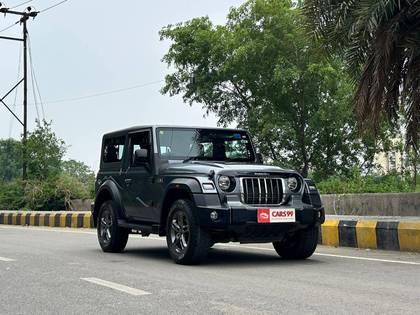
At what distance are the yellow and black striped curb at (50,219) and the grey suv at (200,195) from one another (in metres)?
9.18

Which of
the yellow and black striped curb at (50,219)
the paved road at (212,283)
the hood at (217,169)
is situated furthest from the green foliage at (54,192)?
the hood at (217,169)

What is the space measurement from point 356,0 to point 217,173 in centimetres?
495

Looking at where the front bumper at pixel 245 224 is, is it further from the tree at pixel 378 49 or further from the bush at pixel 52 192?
the bush at pixel 52 192

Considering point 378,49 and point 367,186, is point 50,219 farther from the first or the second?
point 378,49

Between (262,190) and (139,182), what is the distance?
2.14 metres

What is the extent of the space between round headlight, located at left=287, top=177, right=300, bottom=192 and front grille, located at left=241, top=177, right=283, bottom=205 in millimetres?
160

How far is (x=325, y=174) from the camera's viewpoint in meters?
28.0

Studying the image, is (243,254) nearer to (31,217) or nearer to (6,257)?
(6,257)

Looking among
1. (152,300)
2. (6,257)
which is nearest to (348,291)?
(152,300)

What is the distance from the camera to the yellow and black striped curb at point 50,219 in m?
19.7

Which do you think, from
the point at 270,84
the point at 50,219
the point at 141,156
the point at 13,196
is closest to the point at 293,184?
the point at 141,156

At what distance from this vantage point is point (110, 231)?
410 inches

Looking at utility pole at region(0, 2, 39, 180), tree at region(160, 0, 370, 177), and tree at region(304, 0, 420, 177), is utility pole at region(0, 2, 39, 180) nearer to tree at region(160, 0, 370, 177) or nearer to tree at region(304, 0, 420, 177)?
tree at region(160, 0, 370, 177)

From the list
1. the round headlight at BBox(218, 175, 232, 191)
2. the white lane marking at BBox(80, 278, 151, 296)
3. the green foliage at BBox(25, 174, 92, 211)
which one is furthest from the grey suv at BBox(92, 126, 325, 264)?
the green foliage at BBox(25, 174, 92, 211)
